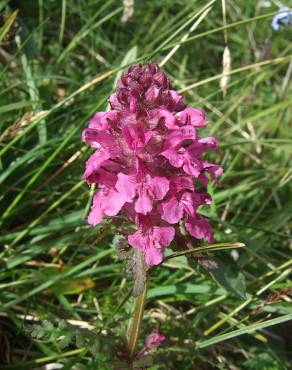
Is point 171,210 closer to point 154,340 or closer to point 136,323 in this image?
point 136,323

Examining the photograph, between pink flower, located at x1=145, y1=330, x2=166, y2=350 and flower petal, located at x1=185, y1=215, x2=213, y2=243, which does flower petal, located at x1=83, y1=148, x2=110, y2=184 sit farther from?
pink flower, located at x1=145, y1=330, x2=166, y2=350

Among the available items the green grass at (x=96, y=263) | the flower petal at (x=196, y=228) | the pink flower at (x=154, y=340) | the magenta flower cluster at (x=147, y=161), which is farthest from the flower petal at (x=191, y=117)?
the pink flower at (x=154, y=340)

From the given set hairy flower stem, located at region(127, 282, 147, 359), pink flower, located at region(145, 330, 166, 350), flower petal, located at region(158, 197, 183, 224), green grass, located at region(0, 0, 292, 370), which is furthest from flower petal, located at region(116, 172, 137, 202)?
pink flower, located at region(145, 330, 166, 350)

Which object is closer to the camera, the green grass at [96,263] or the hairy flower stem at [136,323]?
the hairy flower stem at [136,323]

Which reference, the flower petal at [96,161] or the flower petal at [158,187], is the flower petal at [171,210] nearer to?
the flower petal at [158,187]

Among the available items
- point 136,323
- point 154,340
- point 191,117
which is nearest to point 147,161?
point 191,117
